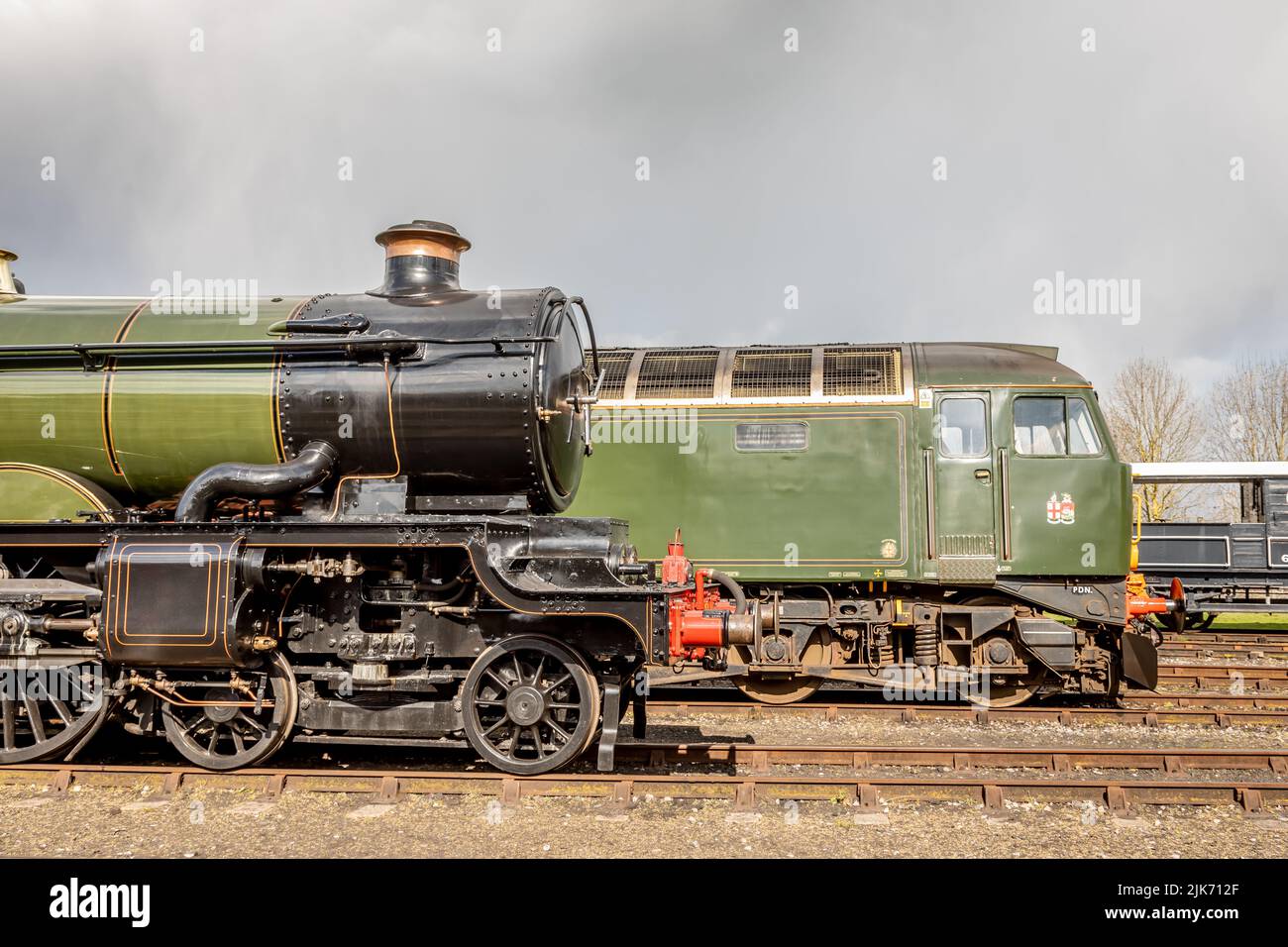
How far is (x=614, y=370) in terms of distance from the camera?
1084cm

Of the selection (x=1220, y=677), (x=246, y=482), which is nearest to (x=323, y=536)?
(x=246, y=482)

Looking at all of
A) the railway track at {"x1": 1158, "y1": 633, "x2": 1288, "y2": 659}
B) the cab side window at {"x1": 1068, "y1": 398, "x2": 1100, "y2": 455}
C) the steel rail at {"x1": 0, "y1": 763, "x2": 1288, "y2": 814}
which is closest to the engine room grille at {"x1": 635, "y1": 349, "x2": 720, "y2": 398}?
the cab side window at {"x1": 1068, "y1": 398, "x2": 1100, "y2": 455}

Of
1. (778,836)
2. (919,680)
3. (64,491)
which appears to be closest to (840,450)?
(919,680)

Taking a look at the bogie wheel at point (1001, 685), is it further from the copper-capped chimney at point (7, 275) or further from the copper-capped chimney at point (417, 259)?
the copper-capped chimney at point (7, 275)

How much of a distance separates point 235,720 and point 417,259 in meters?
3.73

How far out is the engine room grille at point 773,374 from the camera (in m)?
10.4

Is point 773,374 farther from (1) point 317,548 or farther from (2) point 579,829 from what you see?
(2) point 579,829

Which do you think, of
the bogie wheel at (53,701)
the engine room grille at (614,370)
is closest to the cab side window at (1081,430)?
the engine room grille at (614,370)

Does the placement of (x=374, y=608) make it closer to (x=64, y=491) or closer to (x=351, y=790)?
(x=351, y=790)

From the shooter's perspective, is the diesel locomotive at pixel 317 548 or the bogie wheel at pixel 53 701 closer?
the diesel locomotive at pixel 317 548

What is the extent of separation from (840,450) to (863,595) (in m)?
1.58

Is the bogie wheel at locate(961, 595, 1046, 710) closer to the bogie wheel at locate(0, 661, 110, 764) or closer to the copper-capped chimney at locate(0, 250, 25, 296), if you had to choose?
the bogie wheel at locate(0, 661, 110, 764)

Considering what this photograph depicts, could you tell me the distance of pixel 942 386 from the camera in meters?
10.1

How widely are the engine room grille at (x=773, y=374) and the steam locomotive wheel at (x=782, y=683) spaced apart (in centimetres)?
269
